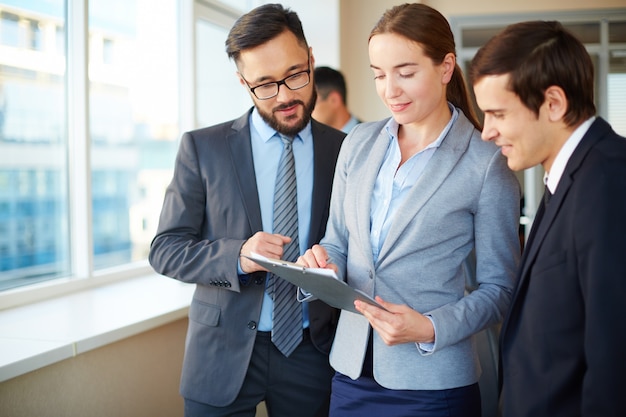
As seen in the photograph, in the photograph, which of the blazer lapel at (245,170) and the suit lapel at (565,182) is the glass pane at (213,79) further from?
the suit lapel at (565,182)

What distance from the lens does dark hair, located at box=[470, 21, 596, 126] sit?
1303 millimetres

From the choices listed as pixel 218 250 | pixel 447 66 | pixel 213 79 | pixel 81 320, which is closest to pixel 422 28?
pixel 447 66

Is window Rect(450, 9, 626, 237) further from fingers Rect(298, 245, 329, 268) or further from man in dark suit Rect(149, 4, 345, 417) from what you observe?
fingers Rect(298, 245, 329, 268)

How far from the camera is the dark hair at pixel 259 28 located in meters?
1.95

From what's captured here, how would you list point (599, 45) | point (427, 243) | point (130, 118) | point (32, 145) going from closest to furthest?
point (427, 243) < point (32, 145) < point (130, 118) < point (599, 45)

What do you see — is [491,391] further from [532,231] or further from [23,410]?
[23,410]

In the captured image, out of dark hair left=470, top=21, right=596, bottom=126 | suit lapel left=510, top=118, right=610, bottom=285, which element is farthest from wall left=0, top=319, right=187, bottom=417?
dark hair left=470, top=21, right=596, bottom=126

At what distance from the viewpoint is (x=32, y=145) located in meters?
2.99

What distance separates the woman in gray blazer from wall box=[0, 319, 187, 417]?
118cm

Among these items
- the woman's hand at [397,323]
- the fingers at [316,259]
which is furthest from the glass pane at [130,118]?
the woman's hand at [397,323]

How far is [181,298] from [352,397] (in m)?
1.72

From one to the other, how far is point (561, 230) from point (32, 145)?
8.26ft

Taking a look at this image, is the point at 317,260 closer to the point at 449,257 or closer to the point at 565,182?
the point at 449,257

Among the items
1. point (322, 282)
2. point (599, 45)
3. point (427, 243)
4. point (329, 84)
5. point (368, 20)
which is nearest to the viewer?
point (322, 282)
